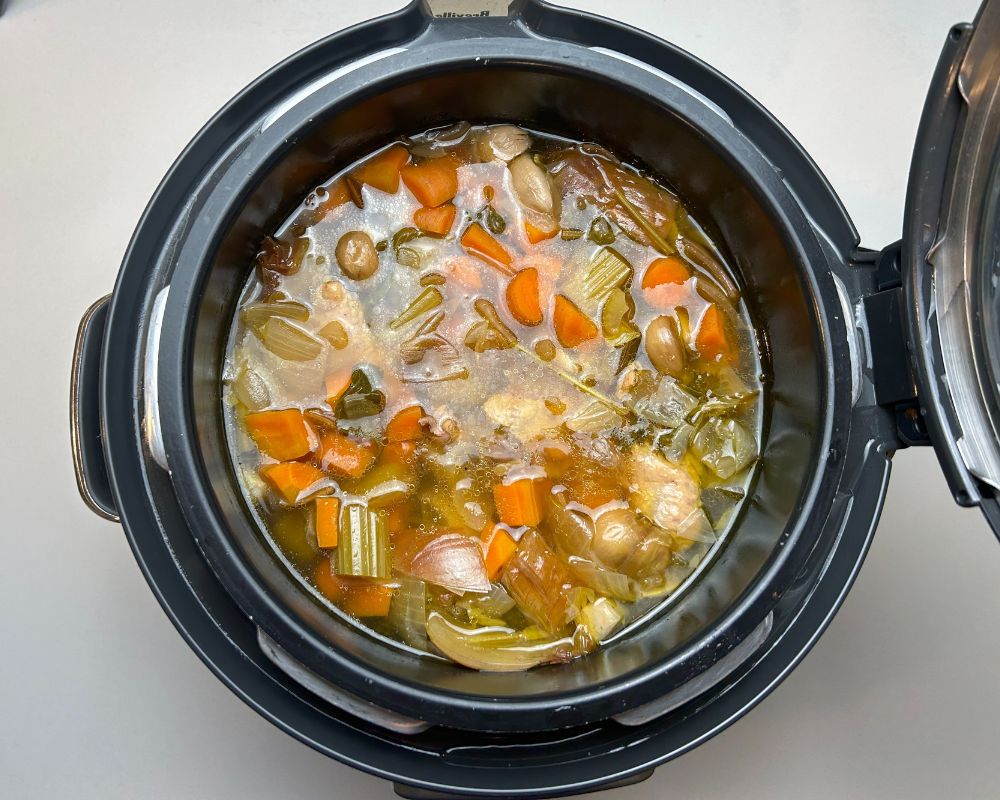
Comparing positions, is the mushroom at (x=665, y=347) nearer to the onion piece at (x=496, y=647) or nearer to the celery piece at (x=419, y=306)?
the celery piece at (x=419, y=306)

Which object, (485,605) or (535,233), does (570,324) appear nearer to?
(535,233)

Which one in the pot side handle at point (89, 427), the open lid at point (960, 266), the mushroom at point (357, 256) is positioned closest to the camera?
the open lid at point (960, 266)

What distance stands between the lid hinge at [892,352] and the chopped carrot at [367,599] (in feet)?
2.96

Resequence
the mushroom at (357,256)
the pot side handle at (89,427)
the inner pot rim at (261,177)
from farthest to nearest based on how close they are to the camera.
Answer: the mushroom at (357,256) < the pot side handle at (89,427) < the inner pot rim at (261,177)

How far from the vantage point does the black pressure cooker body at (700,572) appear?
112cm

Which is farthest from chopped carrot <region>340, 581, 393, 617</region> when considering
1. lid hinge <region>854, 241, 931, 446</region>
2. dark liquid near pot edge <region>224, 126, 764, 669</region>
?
lid hinge <region>854, 241, 931, 446</region>

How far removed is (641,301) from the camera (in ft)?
4.81

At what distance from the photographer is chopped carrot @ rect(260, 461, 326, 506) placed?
1386mm

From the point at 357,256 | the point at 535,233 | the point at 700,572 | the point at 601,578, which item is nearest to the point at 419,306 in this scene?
the point at 357,256

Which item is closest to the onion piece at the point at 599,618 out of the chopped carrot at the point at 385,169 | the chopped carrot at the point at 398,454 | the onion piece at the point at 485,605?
the onion piece at the point at 485,605

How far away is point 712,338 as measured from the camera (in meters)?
1.46

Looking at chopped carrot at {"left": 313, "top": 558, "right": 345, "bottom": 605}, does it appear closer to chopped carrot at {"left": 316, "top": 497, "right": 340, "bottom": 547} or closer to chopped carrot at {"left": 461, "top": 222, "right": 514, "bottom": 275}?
chopped carrot at {"left": 316, "top": 497, "right": 340, "bottom": 547}

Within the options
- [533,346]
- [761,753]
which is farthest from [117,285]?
[761,753]

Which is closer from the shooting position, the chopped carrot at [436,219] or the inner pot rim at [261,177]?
the inner pot rim at [261,177]
